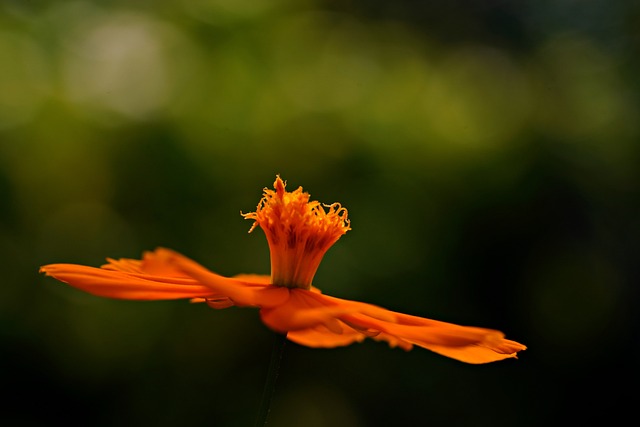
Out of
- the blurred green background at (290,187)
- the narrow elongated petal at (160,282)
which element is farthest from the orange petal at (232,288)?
the blurred green background at (290,187)

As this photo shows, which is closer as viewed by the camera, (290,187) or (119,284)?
(119,284)

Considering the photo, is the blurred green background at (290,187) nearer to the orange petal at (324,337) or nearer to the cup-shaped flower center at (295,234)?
the cup-shaped flower center at (295,234)

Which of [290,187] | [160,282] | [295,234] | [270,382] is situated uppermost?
[290,187]

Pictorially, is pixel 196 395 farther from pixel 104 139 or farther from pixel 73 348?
pixel 104 139

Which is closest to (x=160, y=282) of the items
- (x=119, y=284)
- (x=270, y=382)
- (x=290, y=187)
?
(x=119, y=284)

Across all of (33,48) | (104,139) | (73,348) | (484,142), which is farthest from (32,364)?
(484,142)

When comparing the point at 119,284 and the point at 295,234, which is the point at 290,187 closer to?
the point at 295,234

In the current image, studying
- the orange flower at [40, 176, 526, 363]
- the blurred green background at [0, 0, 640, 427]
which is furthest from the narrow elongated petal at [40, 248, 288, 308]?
the blurred green background at [0, 0, 640, 427]
